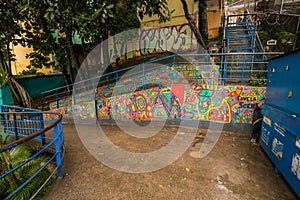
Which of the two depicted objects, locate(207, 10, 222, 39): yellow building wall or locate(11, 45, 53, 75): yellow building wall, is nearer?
locate(11, 45, 53, 75): yellow building wall

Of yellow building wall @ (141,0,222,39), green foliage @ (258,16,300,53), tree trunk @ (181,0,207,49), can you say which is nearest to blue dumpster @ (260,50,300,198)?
Answer: tree trunk @ (181,0,207,49)

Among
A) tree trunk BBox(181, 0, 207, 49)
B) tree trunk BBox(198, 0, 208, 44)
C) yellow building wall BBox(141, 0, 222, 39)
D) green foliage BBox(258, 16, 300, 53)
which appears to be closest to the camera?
tree trunk BBox(181, 0, 207, 49)

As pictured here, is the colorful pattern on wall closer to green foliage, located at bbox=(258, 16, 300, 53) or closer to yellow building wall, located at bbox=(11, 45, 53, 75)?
green foliage, located at bbox=(258, 16, 300, 53)

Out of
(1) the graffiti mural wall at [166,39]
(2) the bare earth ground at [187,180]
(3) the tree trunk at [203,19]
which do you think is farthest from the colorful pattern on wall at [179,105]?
(1) the graffiti mural wall at [166,39]

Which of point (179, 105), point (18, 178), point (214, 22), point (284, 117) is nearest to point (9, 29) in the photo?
point (18, 178)

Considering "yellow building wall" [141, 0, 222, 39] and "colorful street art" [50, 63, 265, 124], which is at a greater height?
"yellow building wall" [141, 0, 222, 39]

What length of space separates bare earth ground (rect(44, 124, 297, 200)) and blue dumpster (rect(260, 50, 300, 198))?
340mm

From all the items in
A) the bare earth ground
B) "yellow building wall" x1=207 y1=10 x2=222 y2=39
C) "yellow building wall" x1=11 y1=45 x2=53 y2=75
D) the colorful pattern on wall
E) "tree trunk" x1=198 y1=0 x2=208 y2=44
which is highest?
"yellow building wall" x1=207 y1=10 x2=222 y2=39

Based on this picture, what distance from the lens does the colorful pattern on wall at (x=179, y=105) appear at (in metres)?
4.95

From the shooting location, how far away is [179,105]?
5.66 meters

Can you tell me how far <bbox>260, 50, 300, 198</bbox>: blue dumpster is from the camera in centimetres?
258

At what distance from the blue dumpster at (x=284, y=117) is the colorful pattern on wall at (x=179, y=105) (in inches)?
48.9

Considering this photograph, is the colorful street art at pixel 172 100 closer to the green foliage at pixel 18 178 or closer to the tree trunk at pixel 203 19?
the tree trunk at pixel 203 19

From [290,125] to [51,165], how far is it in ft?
16.4
